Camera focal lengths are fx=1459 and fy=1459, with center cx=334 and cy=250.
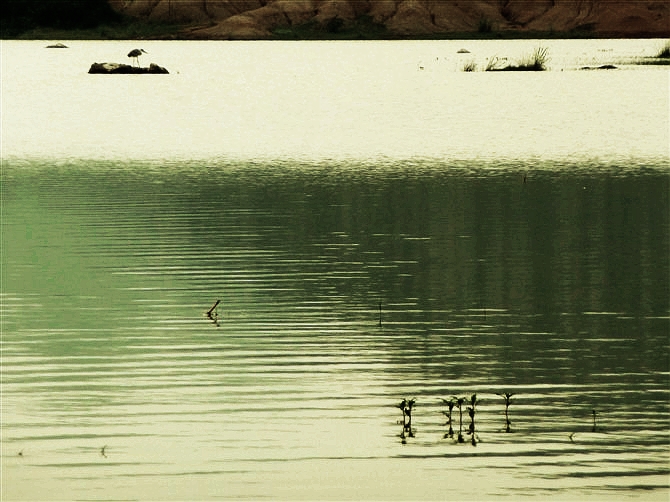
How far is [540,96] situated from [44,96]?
35.0m

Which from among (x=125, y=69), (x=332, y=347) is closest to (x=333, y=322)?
(x=332, y=347)

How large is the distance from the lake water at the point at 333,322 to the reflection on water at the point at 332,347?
53mm

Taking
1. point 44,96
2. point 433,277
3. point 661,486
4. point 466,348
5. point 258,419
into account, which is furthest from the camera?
point 44,96

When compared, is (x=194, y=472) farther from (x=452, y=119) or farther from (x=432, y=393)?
(x=452, y=119)

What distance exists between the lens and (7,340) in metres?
21.6

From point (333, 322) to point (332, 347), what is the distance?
74.6 inches

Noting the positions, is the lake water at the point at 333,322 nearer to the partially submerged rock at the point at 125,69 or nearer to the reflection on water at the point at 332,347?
the reflection on water at the point at 332,347

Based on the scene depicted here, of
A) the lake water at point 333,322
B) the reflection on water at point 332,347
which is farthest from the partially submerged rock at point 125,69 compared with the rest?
the reflection on water at point 332,347

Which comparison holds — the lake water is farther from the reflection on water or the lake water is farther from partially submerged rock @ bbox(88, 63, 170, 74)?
partially submerged rock @ bbox(88, 63, 170, 74)

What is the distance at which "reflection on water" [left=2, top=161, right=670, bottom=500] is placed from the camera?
50.6 feet

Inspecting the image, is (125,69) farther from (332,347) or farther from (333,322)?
(332,347)

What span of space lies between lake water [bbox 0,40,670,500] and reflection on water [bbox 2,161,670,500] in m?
0.05

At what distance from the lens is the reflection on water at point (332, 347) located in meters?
15.4

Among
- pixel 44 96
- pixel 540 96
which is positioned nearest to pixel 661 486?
pixel 540 96
